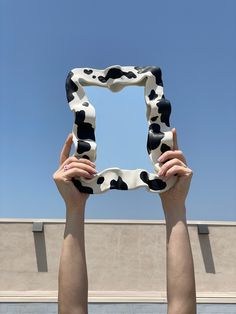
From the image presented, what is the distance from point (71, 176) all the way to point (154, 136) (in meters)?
0.45

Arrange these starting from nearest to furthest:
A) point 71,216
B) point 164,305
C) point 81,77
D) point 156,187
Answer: point 71,216, point 156,187, point 81,77, point 164,305

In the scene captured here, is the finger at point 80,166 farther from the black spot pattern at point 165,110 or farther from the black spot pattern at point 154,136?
the black spot pattern at point 165,110

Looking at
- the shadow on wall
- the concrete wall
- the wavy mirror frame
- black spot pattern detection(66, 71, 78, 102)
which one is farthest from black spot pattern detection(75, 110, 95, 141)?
the shadow on wall

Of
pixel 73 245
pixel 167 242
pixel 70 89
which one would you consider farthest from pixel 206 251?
pixel 73 245

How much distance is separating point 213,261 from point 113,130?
24.7 feet

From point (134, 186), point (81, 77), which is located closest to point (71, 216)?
point (134, 186)

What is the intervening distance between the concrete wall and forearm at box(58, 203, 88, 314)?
23.9ft

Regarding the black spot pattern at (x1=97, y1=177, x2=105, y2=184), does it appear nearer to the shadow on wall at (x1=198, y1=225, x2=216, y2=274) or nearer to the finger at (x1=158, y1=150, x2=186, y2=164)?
the finger at (x1=158, y1=150, x2=186, y2=164)

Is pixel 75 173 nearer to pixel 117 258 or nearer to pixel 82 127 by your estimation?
pixel 82 127

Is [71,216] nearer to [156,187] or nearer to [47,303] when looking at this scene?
[156,187]

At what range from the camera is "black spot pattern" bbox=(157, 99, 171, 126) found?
84.4 inches

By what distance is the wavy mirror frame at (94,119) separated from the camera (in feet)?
6.77

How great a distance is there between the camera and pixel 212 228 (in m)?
9.32

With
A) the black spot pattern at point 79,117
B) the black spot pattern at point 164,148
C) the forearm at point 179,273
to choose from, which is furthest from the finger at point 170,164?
the black spot pattern at point 79,117
